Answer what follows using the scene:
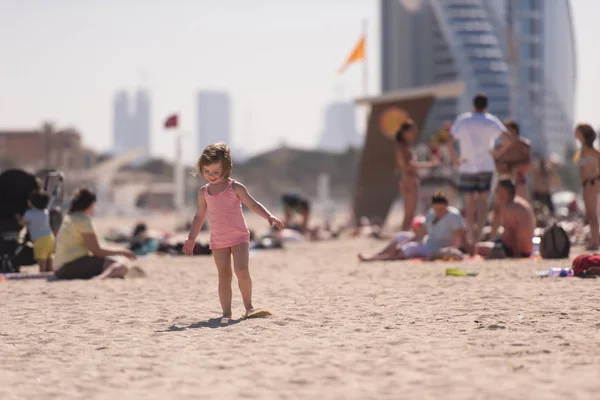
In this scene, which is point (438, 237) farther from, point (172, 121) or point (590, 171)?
point (172, 121)

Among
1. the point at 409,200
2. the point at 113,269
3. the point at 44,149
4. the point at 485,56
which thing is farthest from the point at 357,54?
the point at 485,56

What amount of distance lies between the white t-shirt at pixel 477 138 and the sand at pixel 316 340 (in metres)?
2.33

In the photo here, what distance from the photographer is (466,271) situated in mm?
8234

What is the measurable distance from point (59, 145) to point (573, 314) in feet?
260

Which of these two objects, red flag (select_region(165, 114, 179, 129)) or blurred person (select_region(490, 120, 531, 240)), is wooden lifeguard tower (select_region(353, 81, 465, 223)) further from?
blurred person (select_region(490, 120, 531, 240))

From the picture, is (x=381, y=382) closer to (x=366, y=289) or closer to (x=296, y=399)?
(x=296, y=399)

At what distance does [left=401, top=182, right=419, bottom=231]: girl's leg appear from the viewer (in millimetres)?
12008

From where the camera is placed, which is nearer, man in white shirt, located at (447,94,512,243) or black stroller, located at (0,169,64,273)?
black stroller, located at (0,169,64,273)

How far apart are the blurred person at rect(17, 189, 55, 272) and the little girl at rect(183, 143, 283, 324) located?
13.5 feet

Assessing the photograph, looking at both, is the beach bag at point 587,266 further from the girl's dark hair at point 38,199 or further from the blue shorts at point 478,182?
the girl's dark hair at point 38,199

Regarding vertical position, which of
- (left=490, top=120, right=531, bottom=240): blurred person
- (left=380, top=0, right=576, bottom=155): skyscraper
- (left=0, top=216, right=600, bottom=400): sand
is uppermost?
(left=380, top=0, right=576, bottom=155): skyscraper

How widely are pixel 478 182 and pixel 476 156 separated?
293mm

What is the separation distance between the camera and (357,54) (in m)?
25.1

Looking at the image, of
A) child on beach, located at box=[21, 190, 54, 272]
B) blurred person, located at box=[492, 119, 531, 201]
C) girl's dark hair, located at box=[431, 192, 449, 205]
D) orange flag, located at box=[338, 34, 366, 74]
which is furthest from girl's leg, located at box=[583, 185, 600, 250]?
orange flag, located at box=[338, 34, 366, 74]
